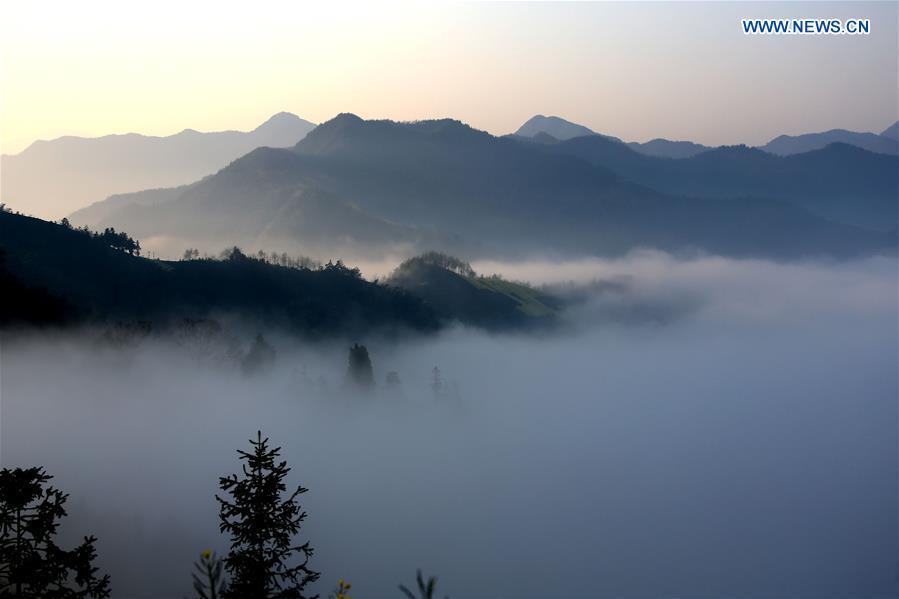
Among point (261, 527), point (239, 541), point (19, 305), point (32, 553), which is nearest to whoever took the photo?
point (261, 527)

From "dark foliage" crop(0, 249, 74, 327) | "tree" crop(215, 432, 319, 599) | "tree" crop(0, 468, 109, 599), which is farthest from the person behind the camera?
Answer: "dark foliage" crop(0, 249, 74, 327)

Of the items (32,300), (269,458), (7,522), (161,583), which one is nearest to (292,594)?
(269,458)

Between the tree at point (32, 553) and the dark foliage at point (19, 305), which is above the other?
the dark foliage at point (19, 305)

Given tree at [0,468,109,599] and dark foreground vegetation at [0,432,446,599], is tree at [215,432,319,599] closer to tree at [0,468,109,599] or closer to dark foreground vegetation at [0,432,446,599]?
dark foreground vegetation at [0,432,446,599]

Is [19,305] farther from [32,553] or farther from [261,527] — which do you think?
[261,527]

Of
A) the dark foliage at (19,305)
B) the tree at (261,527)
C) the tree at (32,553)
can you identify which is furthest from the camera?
the dark foliage at (19,305)

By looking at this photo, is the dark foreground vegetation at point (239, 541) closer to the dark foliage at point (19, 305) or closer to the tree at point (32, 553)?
the tree at point (32, 553)

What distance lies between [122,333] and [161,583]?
67549 millimetres

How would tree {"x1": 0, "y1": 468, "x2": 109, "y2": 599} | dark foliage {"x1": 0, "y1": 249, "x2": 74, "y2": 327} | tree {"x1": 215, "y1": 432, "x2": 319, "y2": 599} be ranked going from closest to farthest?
tree {"x1": 215, "y1": 432, "x2": 319, "y2": 599} → tree {"x1": 0, "y1": 468, "x2": 109, "y2": 599} → dark foliage {"x1": 0, "y1": 249, "x2": 74, "y2": 327}

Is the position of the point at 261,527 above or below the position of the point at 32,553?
above

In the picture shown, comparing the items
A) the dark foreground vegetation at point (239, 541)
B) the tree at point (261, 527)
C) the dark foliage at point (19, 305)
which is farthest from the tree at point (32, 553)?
the dark foliage at point (19, 305)

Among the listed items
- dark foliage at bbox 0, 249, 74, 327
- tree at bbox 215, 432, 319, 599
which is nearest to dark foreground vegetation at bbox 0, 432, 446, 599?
tree at bbox 215, 432, 319, 599

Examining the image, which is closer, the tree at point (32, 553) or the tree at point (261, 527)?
the tree at point (261, 527)

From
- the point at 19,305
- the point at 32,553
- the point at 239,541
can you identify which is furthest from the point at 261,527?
the point at 19,305
